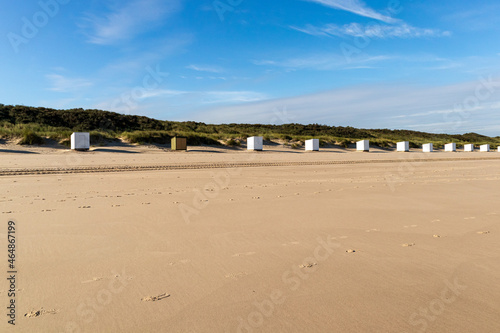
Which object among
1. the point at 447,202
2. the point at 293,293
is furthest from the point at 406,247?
the point at 447,202

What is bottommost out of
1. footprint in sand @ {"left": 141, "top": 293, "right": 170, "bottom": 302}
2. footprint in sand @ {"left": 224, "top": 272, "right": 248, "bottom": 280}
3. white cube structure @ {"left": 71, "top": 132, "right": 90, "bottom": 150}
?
footprint in sand @ {"left": 141, "top": 293, "right": 170, "bottom": 302}

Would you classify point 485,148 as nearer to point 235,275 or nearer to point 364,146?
point 364,146

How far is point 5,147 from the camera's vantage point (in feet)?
70.9

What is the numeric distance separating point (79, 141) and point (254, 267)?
907 inches

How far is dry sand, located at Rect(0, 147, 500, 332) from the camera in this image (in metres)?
2.27

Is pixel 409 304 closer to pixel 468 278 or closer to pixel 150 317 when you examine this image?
pixel 468 278

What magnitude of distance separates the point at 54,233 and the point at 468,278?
4530 millimetres
